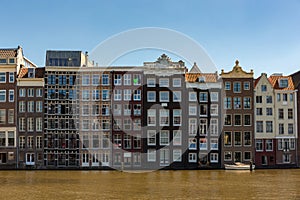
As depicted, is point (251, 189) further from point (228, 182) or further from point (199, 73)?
point (199, 73)

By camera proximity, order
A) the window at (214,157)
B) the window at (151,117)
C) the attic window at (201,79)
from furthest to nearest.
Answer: the attic window at (201,79) < the window at (151,117) < the window at (214,157)

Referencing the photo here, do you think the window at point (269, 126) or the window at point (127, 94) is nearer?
the window at point (127, 94)

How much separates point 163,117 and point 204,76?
881 cm

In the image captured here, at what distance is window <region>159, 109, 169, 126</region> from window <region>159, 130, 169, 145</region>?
117 centimetres

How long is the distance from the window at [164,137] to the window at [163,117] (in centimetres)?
Answer: 117

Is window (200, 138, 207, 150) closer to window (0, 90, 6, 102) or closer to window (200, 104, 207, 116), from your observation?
window (200, 104, 207, 116)

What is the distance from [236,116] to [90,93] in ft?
72.2

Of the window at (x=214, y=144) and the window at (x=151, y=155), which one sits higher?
the window at (x=214, y=144)

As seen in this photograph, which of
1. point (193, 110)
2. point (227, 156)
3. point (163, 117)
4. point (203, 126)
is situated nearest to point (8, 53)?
point (163, 117)

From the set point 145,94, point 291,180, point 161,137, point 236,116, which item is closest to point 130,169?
point 161,137

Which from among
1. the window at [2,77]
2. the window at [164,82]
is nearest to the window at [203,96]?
the window at [164,82]

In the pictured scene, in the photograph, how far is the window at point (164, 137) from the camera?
64875 mm

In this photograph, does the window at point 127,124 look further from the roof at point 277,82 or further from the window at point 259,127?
the roof at point 277,82

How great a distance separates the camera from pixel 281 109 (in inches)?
2655
